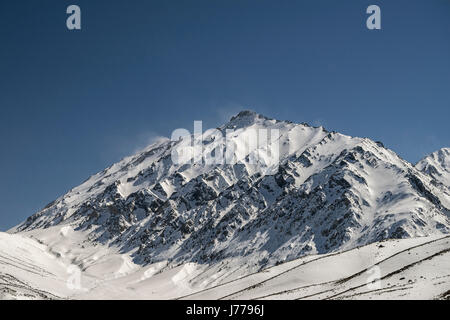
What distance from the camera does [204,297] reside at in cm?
9619
